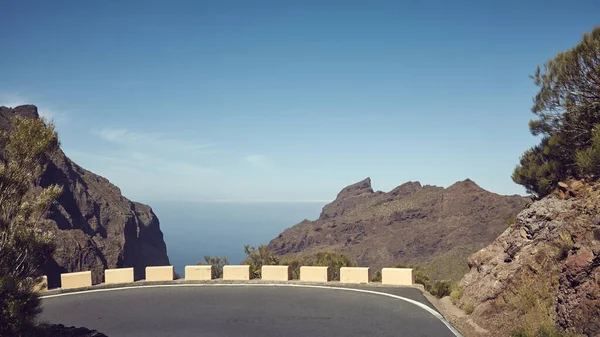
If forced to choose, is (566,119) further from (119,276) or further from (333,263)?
(119,276)

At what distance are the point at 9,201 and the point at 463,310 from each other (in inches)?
590

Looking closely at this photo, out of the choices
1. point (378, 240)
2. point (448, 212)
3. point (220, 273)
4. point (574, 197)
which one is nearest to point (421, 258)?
point (378, 240)

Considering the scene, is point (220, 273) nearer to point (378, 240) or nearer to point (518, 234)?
point (518, 234)

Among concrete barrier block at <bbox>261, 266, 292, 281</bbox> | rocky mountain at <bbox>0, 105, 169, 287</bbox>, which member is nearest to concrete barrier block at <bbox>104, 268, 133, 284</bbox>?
concrete barrier block at <bbox>261, 266, 292, 281</bbox>

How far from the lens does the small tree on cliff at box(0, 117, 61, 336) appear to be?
1327cm

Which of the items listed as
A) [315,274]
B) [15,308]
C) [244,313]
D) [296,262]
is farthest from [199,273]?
[15,308]

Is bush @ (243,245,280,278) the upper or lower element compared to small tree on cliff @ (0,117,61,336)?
lower

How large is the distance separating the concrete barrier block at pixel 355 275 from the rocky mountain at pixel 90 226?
192ft

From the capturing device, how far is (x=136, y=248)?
113188 mm

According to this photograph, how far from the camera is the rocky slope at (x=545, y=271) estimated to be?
12.1 meters

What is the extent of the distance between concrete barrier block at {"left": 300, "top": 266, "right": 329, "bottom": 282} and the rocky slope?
21.0 feet

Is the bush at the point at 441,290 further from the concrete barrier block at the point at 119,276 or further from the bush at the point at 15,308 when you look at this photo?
the bush at the point at 15,308

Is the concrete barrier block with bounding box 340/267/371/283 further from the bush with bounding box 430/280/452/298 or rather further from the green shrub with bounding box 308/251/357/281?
the bush with bounding box 430/280/452/298

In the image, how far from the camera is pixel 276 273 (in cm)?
2270
